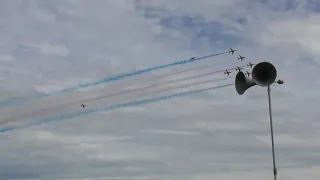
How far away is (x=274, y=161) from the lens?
112 feet

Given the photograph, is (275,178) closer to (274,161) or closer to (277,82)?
(274,161)

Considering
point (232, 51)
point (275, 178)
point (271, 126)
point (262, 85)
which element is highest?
point (232, 51)

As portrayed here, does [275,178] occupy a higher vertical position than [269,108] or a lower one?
lower

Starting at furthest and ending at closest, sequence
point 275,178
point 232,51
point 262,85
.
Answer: point 232,51 → point 262,85 → point 275,178

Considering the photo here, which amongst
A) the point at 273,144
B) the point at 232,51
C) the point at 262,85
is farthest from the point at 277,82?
the point at 232,51

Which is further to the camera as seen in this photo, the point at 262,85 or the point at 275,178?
the point at 262,85

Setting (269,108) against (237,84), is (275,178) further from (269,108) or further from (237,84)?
(237,84)

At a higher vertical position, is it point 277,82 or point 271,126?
point 277,82

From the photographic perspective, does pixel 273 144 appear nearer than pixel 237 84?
Yes

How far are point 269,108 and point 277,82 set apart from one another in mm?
1916

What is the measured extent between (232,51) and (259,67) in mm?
25909

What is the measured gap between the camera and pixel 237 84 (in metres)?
37.3

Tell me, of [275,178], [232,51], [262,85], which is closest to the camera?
[275,178]

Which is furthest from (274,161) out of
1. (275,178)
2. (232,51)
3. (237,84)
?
(232,51)
